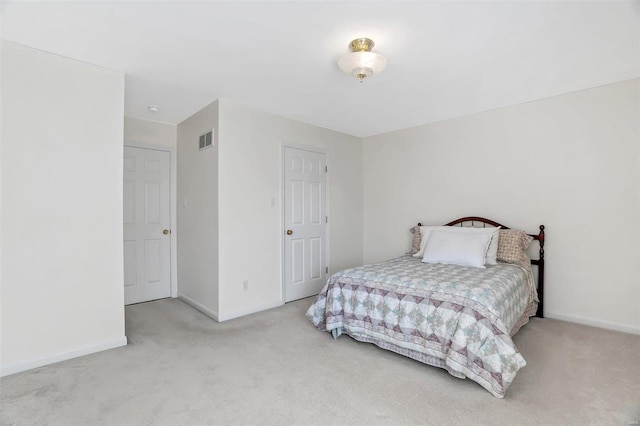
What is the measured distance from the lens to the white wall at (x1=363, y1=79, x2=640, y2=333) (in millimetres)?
2986

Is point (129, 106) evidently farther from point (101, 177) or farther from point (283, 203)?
Answer: point (283, 203)

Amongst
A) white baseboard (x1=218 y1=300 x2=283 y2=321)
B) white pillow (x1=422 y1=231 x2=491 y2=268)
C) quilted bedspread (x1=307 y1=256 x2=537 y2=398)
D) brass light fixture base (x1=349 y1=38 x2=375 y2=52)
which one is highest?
brass light fixture base (x1=349 y1=38 x2=375 y2=52)

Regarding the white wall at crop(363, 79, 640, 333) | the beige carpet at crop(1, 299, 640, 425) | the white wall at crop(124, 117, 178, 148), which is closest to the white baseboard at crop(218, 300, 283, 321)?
the beige carpet at crop(1, 299, 640, 425)

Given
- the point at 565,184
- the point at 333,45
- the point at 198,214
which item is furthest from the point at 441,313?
the point at 198,214

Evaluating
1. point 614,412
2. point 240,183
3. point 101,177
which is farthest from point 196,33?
point 614,412

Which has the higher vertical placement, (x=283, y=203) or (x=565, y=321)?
(x=283, y=203)

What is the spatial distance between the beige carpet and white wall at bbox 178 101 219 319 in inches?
32.3

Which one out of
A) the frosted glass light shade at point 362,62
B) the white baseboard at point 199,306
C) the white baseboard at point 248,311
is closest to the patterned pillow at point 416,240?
the white baseboard at point 248,311

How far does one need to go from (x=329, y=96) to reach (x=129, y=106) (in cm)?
227

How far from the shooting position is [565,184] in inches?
130

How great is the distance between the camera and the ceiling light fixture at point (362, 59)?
2236 millimetres

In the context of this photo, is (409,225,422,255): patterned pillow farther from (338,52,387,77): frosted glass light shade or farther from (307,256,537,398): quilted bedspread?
(338,52,387,77): frosted glass light shade

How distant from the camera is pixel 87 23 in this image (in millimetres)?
2047

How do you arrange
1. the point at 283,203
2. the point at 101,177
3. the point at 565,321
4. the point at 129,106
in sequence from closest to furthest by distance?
the point at 101,177 → the point at 565,321 → the point at 129,106 → the point at 283,203
